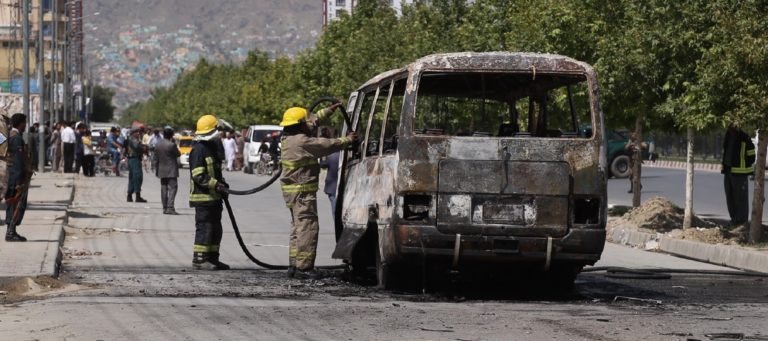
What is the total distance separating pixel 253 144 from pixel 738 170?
136ft

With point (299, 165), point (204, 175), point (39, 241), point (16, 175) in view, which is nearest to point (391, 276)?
point (299, 165)

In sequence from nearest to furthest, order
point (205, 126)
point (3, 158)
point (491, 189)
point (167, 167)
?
1. point (491, 189)
2. point (205, 126)
3. point (3, 158)
4. point (167, 167)

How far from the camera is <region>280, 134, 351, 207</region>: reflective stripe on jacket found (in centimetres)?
1544

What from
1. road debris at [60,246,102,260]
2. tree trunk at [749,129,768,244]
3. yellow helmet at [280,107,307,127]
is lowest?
road debris at [60,246,102,260]

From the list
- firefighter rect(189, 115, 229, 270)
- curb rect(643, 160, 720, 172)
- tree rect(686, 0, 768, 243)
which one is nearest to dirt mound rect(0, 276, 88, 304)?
firefighter rect(189, 115, 229, 270)

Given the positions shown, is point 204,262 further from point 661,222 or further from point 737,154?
point 661,222

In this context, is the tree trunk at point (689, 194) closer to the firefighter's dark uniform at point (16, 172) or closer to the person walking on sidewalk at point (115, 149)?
the firefighter's dark uniform at point (16, 172)

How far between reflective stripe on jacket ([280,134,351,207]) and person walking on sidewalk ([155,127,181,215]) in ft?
42.9

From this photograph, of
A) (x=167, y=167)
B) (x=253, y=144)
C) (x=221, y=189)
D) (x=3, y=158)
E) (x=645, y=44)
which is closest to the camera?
(x=221, y=189)

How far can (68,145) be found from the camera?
53219mm

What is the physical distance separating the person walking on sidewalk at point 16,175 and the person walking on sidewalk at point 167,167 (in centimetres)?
886

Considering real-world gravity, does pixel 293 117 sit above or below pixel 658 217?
above

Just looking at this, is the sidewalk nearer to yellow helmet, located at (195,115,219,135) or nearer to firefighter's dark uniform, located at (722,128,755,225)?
yellow helmet, located at (195,115,219,135)

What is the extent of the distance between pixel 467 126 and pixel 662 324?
379cm
